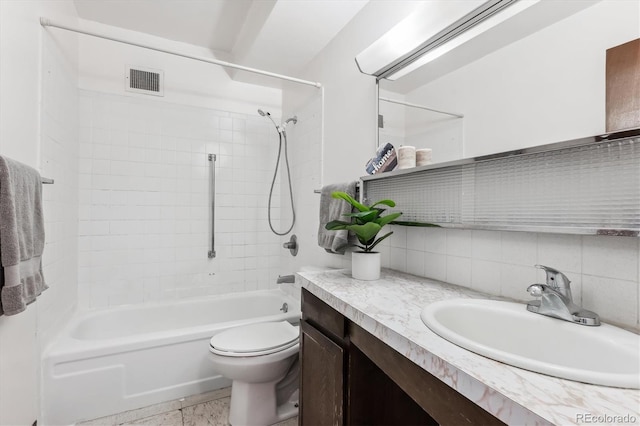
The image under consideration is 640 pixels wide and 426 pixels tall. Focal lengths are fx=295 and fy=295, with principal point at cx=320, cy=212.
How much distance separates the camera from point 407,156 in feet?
4.24

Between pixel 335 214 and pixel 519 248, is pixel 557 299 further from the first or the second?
pixel 335 214

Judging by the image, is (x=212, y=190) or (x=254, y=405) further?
(x=212, y=190)

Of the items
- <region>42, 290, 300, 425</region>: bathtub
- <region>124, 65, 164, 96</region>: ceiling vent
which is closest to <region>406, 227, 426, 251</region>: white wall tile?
<region>42, 290, 300, 425</region>: bathtub

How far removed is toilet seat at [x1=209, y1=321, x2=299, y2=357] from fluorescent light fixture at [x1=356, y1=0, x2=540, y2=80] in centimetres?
153

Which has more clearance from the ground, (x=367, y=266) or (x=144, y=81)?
(x=144, y=81)

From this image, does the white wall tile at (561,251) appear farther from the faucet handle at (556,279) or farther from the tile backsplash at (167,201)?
the tile backsplash at (167,201)

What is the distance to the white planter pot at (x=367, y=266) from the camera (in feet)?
4.17

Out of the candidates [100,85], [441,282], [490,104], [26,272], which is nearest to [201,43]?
[100,85]

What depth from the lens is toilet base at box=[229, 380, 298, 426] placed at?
1.60 meters

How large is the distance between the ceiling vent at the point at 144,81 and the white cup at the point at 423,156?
2205 mm

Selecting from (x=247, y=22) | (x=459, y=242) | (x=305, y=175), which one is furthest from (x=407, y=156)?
(x=247, y=22)

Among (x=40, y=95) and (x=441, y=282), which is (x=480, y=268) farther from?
(x=40, y=95)

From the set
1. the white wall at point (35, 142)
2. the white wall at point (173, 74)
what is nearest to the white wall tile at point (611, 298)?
the white wall at point (35, 142)

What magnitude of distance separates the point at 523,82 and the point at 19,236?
73.8 inches
